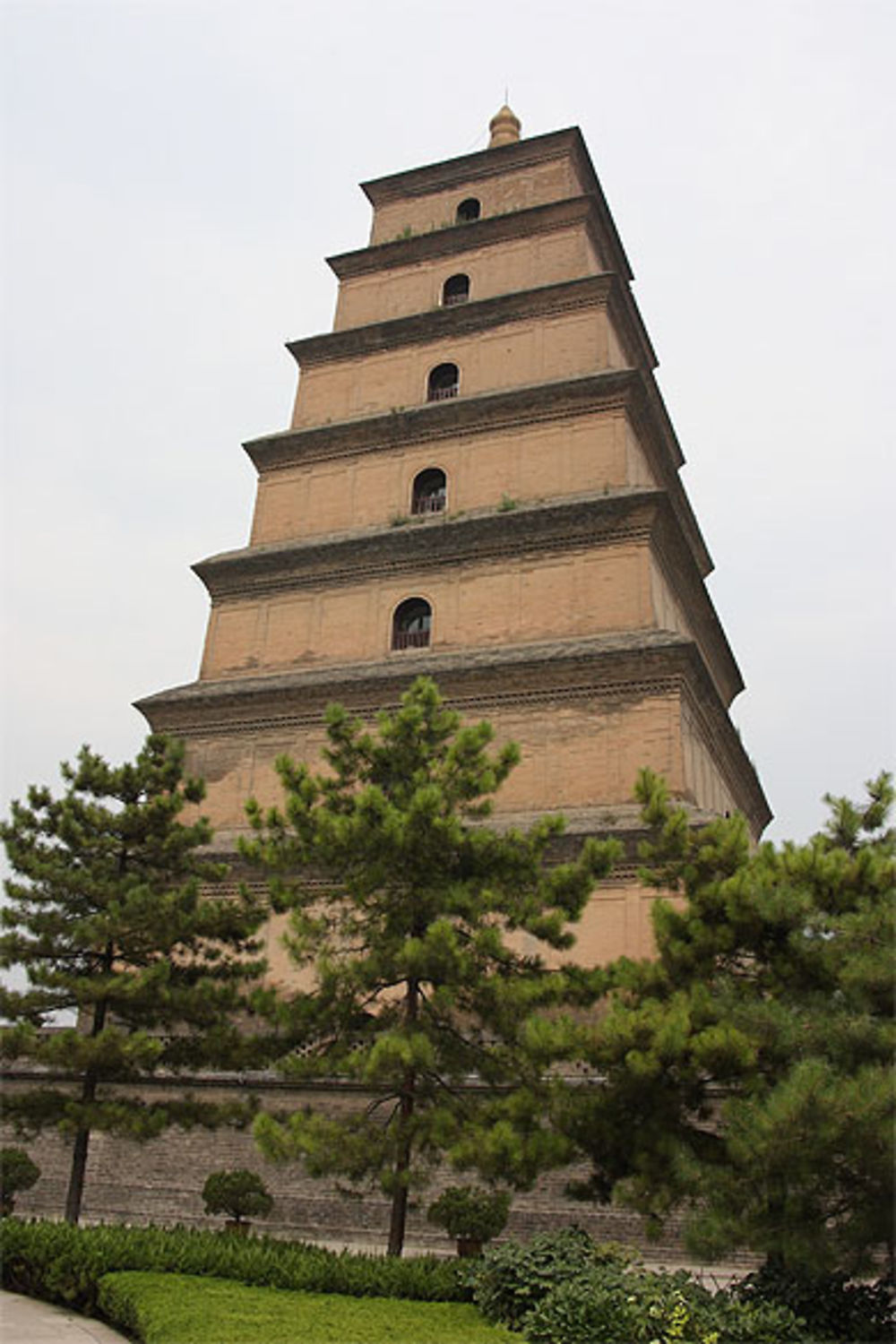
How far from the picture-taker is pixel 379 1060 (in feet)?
33.8

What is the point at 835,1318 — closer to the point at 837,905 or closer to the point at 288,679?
the point at 837,905

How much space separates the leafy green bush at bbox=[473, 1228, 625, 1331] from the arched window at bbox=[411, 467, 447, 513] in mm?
12378

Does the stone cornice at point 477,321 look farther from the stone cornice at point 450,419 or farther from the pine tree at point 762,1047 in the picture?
the pine tree at point 762,1047

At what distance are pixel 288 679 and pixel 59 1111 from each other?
25.1 feet

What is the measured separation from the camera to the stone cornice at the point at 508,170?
22891mm

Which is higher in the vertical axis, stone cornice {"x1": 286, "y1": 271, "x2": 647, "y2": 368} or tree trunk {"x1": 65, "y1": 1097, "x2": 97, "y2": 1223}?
stone cornice {"x1": 286, "y1": 271, "x2": 647, "y2": 368}

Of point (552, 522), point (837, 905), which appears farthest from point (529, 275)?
point (837, 905)

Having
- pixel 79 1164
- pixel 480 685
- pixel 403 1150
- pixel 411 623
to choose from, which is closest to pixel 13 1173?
pixel 79 1164

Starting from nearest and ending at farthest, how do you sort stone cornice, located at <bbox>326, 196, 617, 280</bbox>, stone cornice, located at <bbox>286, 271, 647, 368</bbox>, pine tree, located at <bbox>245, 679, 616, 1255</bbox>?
1. pine tree, located at <bbox>245, 679, 616, 1255</bbox>
2. stone cornice, located at <bbox>286, 271, 647, 368</bbox>
3. stone cornice, located at <bbox>326, 196, 617, 280</bbox>

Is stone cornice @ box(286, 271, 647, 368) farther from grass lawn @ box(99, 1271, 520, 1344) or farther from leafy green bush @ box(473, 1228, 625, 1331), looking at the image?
grass lawn @ box(99, 1271, 520, 1344)

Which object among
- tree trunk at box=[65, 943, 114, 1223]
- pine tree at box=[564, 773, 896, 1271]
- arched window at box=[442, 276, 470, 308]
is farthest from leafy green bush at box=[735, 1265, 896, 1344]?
arched window at box=[442, 276, 470, 308]

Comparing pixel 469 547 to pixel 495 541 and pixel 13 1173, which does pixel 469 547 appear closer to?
pixel 495 541

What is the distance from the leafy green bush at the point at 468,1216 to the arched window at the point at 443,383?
13.3m

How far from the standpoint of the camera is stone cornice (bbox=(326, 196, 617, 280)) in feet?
71.3
